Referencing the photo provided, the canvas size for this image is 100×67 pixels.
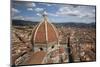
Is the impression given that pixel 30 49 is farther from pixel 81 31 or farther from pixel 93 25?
pixel 93 25

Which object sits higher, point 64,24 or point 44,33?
point 64,24

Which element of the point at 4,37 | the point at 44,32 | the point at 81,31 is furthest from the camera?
the point at 81,31

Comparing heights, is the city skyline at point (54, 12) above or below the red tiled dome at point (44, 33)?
above

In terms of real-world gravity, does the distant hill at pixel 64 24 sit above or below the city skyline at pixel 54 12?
below

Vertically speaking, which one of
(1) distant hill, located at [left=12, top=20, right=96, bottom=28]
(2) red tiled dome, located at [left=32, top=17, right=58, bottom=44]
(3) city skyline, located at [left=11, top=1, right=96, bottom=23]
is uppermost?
(3) city skyline, located at [left=11, top=1, right=96, bottom=23]

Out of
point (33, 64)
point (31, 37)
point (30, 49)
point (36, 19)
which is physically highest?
point (36, 19)

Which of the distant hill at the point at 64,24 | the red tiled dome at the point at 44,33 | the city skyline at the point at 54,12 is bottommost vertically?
the red tiled dome at the point at 44,33

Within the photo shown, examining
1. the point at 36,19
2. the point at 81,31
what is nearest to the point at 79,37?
the point at 81,31

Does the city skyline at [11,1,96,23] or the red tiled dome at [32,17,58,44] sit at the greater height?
the city skyline at [11,1,96,23]
